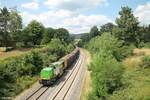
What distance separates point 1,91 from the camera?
3781cm

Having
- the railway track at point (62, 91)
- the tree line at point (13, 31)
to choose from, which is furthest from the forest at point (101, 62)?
the railway track at point (62, 91)

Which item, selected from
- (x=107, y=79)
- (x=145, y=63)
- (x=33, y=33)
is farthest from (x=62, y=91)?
(x=33, y=33)

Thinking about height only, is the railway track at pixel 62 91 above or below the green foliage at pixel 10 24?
below

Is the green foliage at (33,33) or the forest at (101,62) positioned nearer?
the forest at (101,62)

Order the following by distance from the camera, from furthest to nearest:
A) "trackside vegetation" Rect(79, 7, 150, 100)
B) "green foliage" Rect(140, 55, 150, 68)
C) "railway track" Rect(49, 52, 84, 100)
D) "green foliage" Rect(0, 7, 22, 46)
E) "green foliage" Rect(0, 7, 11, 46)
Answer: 1. "green foliage" Rect(0, 7, 22, 46)
2. "green foliage" Rect(0, 7, 11, 46)
3. "green foliage" Rect(140, 55, 150, 68)
4. "railway track" Rect(49, 52, 84, 100)
5. "trackside vegetation" Rect(79, 7, 150, 100)

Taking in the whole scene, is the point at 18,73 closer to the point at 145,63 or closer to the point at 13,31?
the point at 145,63

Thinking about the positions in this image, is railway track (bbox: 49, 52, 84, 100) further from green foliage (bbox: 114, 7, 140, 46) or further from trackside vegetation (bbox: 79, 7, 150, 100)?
green foliage (bbox: 114, 7, 140, 46)

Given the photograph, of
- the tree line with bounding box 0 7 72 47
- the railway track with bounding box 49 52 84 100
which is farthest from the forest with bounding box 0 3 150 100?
the railway track with bounding box 49 52 84 100

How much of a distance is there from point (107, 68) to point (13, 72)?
21375 millimetres

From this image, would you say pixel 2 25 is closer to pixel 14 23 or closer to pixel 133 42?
pixel 14 23

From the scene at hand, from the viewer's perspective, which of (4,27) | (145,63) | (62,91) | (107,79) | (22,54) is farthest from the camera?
(4,27)

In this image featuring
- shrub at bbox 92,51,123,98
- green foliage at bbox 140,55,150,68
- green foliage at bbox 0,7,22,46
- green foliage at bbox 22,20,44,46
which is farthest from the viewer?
green foliage at bbox 22,20,44,46

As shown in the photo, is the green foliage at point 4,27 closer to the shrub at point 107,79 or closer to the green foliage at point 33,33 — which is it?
the green foliage at point 33,33

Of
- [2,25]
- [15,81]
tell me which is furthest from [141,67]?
[2,25]
